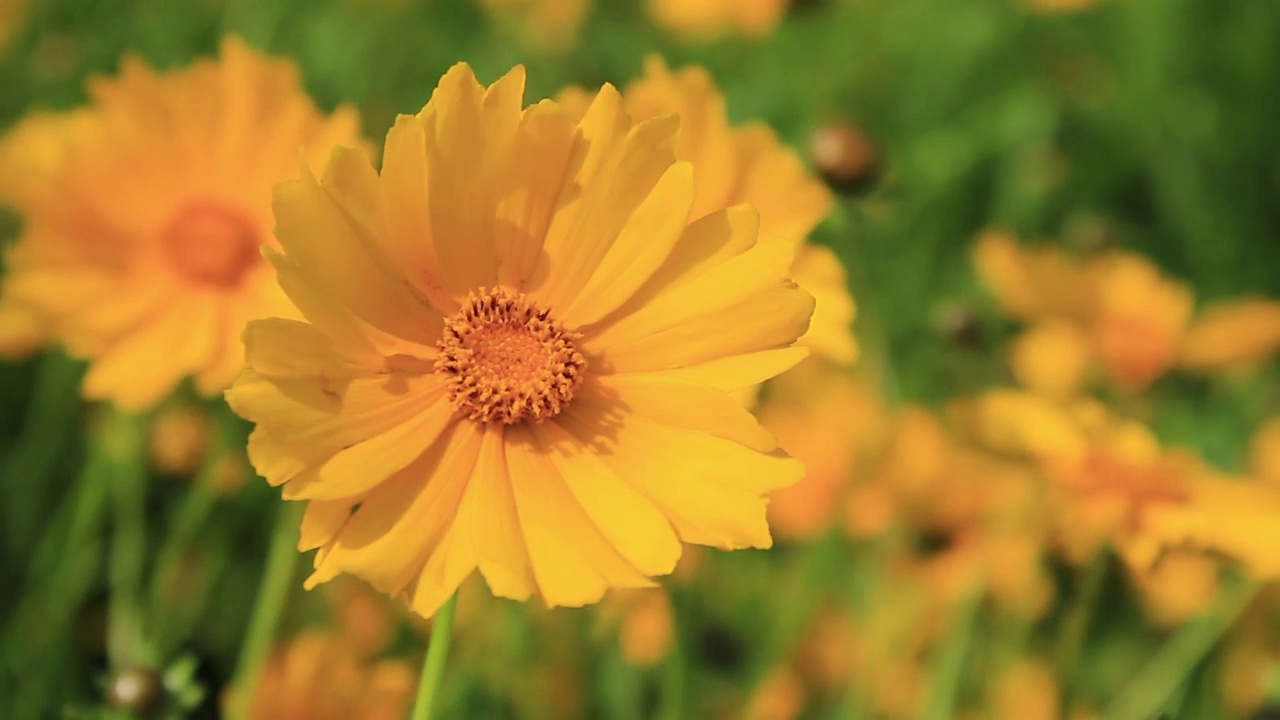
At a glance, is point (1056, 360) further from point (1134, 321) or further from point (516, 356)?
point (516, 356)

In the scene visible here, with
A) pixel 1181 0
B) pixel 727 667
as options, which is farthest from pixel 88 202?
pixel 1181 0

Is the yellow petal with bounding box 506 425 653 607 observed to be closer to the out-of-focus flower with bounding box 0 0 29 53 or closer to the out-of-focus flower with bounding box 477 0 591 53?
the out-of-focus flower with bounding box 0 0 29 53

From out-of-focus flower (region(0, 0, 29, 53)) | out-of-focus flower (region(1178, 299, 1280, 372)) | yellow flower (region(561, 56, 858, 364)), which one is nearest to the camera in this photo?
yellow flower (region(561, 56, 858, 364))

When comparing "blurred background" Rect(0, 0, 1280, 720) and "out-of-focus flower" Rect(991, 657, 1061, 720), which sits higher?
"blurred background" Rect(0, 0, 1280, 720)

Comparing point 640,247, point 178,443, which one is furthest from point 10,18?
point 640,247

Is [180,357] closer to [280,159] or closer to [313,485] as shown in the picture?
[280,159]

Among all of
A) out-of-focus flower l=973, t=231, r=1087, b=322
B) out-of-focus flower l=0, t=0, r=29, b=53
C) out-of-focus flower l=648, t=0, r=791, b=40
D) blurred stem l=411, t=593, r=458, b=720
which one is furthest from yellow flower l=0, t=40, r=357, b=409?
out-of-focus flower l=648, t=0, r=791, b=40

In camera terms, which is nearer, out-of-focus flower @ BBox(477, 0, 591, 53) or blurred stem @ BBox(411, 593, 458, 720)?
blurred stem @ BBox(411, 593, 458, 720)
